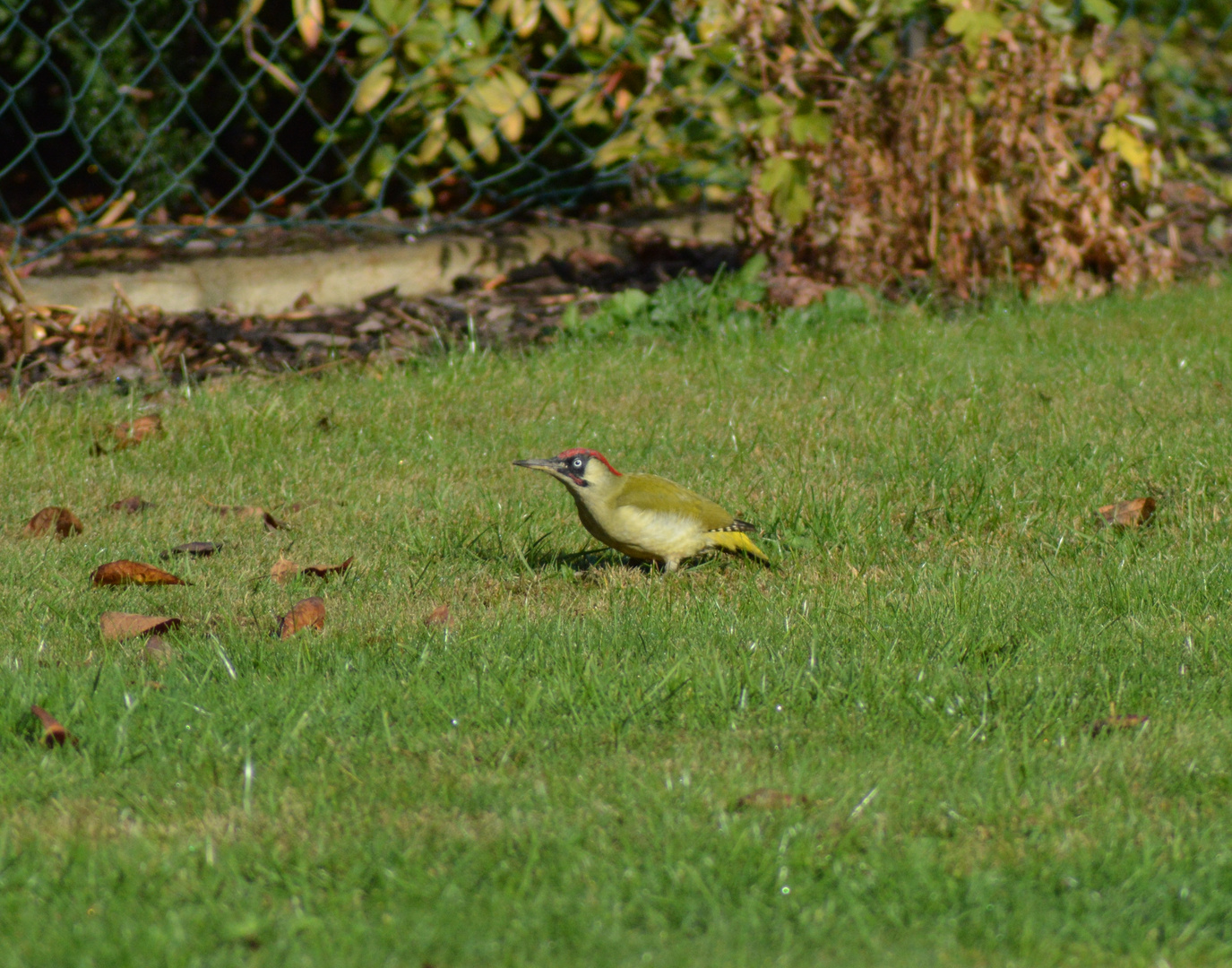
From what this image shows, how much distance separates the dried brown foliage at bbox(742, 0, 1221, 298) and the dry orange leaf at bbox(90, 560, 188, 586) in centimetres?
391

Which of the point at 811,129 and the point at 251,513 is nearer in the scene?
the point at 251,513

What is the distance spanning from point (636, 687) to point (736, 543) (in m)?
1.15

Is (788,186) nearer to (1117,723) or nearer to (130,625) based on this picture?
(130,625)

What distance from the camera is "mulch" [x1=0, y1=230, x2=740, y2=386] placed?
22.8 feet

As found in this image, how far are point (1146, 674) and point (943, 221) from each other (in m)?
4.34

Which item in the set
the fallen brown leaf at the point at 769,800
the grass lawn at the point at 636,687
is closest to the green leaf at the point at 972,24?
the grass lawn at the point at 636,687

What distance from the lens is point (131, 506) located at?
17.3ft

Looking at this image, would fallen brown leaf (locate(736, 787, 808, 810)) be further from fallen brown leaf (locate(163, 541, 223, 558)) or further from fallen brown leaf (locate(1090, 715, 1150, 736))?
fallen brown leaf (locate(163, 541, 223, 558))

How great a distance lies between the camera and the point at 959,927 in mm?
2564

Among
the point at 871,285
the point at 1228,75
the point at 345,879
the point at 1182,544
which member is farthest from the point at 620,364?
the point at 1228,75

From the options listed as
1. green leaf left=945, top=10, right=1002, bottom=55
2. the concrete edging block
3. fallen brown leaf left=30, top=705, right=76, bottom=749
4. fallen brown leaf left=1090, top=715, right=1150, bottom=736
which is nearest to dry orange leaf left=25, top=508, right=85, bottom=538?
fallen brown leaf left=30, top=705, right=76, bottom=749

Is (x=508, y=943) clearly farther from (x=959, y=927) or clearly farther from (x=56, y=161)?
(x=56, y=161)

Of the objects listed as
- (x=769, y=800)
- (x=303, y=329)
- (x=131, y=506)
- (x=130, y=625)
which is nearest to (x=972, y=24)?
(x=303, y=329)

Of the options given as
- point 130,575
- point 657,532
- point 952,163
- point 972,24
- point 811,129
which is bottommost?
point 130,575
